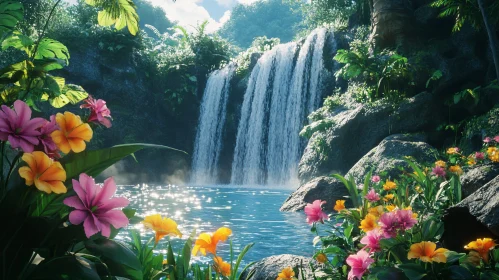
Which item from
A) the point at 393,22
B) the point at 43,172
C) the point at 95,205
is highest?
the point at 393,22

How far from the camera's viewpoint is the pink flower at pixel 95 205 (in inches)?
54.9

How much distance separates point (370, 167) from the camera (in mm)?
9938

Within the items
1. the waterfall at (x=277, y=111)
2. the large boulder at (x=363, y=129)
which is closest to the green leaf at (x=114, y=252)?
the large boulder at (x=363, y=129)

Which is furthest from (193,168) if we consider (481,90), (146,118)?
(481,90)

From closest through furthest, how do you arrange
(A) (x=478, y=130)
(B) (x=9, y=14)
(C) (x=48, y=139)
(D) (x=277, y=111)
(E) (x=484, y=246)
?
1. (C) (x=48, y=139)
2. (E) (x=484, y=246)
3. (B) (x=9, y=14)
4. (A) (x=478, y=130)
5. (D) (x=277, y=111)

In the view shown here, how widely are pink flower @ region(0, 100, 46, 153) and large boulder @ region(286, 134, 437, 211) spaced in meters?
7.97

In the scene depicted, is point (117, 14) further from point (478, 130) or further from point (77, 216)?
point (478, 130)

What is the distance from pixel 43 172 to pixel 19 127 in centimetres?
22

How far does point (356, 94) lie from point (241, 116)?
7.32 m

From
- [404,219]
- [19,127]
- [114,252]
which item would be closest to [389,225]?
[404,219]

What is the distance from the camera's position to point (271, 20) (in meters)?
72.8

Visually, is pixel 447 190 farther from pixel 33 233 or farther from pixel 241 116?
pixel 241 116

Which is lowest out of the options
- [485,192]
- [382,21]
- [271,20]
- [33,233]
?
[33,233]

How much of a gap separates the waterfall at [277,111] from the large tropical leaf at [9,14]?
15.1m
